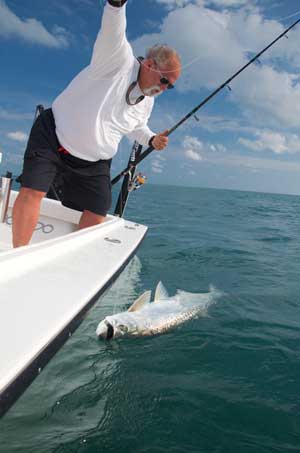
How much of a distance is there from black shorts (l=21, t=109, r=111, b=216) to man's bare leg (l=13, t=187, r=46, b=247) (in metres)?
0.06

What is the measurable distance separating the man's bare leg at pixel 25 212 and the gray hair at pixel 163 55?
1269 mm

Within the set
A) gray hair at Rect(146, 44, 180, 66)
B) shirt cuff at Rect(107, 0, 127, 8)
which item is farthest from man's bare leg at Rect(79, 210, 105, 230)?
shirt cuff at Rect(107, 0, 127, 8)

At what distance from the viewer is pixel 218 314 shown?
3.69 meters

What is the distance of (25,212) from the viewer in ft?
9.12

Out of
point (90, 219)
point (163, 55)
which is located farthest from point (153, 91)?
point (90, 219)

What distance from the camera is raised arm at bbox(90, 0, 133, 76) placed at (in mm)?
2121

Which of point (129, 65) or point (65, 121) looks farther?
point (65, 121)

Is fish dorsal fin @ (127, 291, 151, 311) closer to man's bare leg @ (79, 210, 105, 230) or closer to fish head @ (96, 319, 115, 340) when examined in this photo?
fish head @ (96, 319, 115, 340)

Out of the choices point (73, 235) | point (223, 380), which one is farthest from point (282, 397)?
point (73, 235)

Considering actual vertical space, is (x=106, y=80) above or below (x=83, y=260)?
above

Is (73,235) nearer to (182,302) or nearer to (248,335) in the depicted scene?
(182,302)

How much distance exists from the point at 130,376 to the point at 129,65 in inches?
81.1

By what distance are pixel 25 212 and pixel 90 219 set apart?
103 centimetres

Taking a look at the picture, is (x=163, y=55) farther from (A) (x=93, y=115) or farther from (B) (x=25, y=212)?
(B) (x=25, y=212)
